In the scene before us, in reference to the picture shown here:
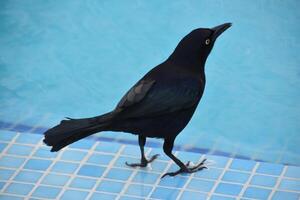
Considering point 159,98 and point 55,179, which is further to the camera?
point 55,179

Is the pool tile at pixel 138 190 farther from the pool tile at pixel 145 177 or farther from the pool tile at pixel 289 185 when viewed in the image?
the pool tile at pixel 289 185

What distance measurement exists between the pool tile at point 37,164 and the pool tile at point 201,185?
85cm

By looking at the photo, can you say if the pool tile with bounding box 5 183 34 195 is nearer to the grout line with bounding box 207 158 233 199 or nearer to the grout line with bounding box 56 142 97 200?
the grout line with bounding box 56 142 97 200

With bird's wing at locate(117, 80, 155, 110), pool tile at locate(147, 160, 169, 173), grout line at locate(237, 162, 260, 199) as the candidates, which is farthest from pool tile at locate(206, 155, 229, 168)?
bird's wing at locate(117, 80, 155, 110)

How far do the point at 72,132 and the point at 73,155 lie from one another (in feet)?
2.17

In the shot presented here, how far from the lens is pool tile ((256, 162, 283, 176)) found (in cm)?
547

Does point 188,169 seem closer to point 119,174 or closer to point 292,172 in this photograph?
point 119,174

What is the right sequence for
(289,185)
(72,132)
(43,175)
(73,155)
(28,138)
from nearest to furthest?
1. (72,132)
2. (289,185)
3. (43,175)
4. (73,155)
5. (28,138)

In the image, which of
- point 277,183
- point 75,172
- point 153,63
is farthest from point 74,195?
point 153,63

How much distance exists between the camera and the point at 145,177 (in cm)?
543

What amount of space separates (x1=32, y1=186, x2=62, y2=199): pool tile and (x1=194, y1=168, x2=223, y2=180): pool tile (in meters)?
0.81

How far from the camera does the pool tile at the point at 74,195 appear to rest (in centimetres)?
520

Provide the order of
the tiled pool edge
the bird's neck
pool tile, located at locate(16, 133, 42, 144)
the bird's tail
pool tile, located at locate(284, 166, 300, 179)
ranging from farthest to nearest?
the tiled pool edge, pool tile, located at locate(16, 133, 42, 144), pool tile, located at locate(284, 166, 300, 179), the bird's neck, the bird's tail

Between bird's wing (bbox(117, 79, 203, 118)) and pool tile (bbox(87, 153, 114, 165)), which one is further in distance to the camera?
pool tile (bbox(87, 153, 114, 165))
